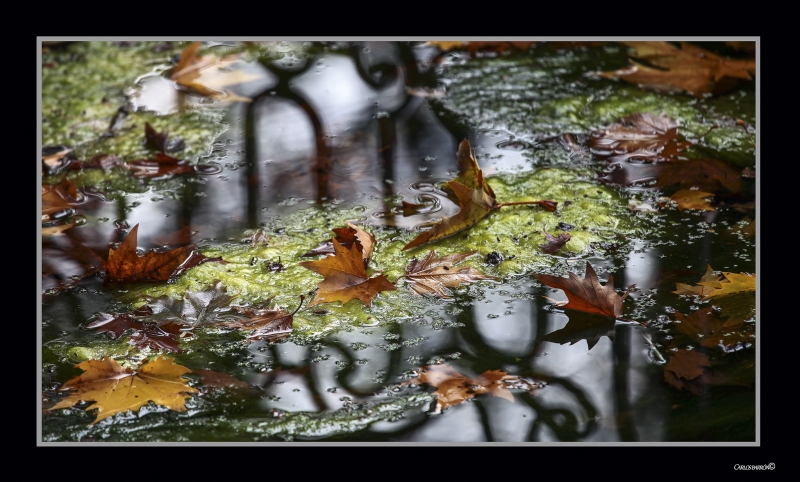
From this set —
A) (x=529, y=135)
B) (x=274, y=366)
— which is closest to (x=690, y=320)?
(x=274, y=366)

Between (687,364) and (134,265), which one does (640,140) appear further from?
(134,265)

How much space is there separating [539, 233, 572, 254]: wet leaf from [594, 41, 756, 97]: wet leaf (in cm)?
155

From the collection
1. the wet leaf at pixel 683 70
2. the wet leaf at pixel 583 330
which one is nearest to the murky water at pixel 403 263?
the wet leaf at pixel 583 330

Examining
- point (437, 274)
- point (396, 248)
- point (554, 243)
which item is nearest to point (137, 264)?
point (396, 248)

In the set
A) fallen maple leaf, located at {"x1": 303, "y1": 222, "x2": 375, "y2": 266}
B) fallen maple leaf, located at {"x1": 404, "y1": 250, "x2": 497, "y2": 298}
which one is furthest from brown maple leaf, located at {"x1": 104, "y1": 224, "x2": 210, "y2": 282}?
fallen maple leaf, located at {"x1": 404, "y1": 250, "x2": 497, "y2": 298}

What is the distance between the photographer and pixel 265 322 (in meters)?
1.95

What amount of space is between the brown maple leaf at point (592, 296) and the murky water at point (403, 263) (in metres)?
0.04

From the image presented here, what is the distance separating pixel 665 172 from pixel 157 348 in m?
1.94

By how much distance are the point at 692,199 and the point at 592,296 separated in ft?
2.69

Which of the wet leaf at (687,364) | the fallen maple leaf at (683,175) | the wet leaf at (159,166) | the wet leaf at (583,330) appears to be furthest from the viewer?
the wet leaf at (159,166)

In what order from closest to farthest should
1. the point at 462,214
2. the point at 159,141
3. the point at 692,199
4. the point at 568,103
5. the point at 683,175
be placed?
1. the point at 462,214
2. the point at 692,199
3. the point at 683,175
4. the point at 159,141
5. the point at 568,103

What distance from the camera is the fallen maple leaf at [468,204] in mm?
2346

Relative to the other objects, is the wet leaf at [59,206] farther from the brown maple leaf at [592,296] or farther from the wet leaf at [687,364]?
the wet leaf at [687,364]

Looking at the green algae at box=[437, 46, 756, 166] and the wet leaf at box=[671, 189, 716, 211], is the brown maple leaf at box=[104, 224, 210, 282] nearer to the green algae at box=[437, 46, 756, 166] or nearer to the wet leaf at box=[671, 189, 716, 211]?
the green algae at box=[437, 46, 756, 166]
